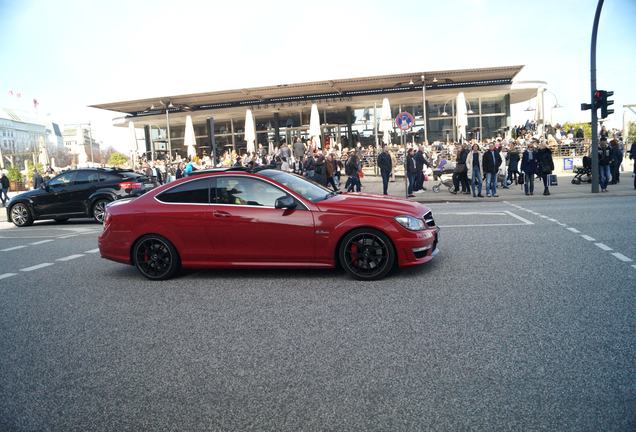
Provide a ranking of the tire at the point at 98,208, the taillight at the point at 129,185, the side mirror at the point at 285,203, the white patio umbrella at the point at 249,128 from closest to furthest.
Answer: the side mirror at the point at 285,203 → the tire at the point at 98,208 → the taillight at the point at 129,185 → the white patio umbrella at the point at 249,128

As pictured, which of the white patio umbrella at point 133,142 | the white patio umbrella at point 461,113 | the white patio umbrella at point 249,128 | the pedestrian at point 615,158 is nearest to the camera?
the pedestrian at point 615,158

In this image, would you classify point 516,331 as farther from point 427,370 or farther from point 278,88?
point 278,88

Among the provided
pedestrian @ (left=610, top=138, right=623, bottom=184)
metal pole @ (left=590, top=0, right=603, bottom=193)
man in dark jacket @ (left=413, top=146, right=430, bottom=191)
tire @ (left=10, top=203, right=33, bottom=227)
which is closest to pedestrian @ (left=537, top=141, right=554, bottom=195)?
metal pole @ (left=590, top=0, right=603, bottom=193)

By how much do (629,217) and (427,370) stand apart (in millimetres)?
9998

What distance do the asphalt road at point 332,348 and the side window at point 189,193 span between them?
1133mm

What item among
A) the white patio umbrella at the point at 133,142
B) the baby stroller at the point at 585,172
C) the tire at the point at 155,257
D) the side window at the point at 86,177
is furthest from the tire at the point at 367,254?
the white patio umbrella at the point at 133,142

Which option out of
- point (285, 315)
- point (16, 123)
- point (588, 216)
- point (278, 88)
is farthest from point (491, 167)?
point (16, 123)

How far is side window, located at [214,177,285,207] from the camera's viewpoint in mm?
7465

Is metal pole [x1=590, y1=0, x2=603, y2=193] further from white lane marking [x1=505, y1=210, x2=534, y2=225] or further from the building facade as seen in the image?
the building facade

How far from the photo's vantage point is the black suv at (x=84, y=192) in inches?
659

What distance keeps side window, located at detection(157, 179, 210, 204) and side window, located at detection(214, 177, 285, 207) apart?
0.18 m

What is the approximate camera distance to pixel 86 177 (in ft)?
56.0

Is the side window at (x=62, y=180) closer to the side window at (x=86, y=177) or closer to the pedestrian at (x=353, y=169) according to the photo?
the side window at (x=86, y=177)

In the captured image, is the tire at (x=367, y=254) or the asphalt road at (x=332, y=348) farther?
the tire at (x=367, y=254)
